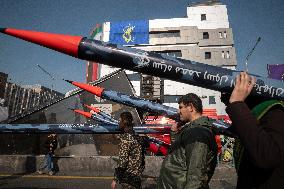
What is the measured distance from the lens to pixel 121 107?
15.2 m

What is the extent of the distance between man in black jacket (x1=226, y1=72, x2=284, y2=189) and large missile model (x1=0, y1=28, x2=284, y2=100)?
9 cm

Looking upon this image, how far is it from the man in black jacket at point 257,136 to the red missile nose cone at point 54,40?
1078 mm

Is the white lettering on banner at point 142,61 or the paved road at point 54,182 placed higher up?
the white lettering on banner at point 142,61

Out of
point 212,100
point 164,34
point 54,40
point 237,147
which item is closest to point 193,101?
point 237,147

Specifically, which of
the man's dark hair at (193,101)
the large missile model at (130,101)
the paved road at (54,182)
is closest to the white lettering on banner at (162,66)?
the man's dark hair at (193,101)

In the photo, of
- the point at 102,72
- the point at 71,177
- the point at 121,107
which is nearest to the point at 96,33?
the point at 102,72

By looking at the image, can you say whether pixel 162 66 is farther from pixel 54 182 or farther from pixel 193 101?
pixel 54 182

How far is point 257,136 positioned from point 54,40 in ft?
4.59

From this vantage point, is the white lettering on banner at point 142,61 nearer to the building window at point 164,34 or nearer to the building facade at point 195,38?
the building facade at point 195,38

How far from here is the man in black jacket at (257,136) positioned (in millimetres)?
1417

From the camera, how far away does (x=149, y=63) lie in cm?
174

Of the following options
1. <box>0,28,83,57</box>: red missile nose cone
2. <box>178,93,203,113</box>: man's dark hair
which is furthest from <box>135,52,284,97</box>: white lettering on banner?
<box>178,93,203,113</box>: man's dark hair

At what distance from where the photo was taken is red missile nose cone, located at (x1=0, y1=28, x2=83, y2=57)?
170 centimetres

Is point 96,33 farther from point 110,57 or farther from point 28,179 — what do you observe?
point 110,57
